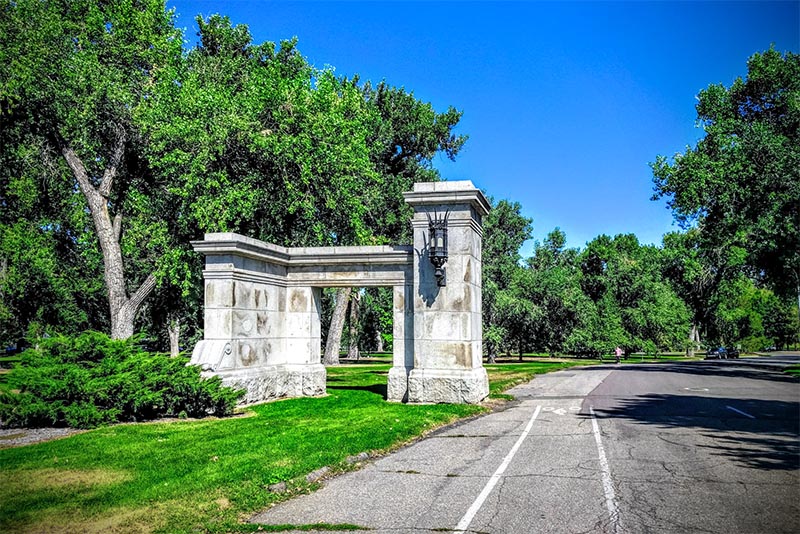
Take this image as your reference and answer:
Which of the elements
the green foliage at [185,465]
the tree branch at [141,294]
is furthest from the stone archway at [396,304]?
the tree branch at [141,294]

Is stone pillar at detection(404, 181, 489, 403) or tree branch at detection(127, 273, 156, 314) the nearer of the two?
stone pillar at detection(404, 181, 489, 403)

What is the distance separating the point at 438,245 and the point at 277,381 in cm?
603

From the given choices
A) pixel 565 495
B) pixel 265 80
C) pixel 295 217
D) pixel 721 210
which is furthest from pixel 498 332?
pixel 565 495

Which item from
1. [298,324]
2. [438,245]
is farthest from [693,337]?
[438,245]

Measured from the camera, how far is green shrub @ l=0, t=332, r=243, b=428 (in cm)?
1080

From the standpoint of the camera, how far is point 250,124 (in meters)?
21.2

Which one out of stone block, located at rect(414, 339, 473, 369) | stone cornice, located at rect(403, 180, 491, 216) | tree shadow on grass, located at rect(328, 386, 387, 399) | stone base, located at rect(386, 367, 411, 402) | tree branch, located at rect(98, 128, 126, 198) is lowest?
tree shadow on grass, located at rect(328, 386, 387, 399)

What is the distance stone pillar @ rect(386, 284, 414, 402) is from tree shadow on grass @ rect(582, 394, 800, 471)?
465cm

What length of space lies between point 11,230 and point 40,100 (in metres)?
13.5

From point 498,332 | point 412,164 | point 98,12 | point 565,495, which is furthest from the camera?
point 498,332

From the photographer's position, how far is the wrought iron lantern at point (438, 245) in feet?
47.2

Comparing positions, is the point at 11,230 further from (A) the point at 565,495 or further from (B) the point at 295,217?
(A) the point at 565,495

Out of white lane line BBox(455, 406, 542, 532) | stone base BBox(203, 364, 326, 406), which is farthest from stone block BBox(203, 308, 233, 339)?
white lane line BBox(455, 406, 542, 532)

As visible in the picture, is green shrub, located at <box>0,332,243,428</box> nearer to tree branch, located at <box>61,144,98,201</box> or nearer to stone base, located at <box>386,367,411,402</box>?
stone base, located at <box>386,367,411,402</box>
